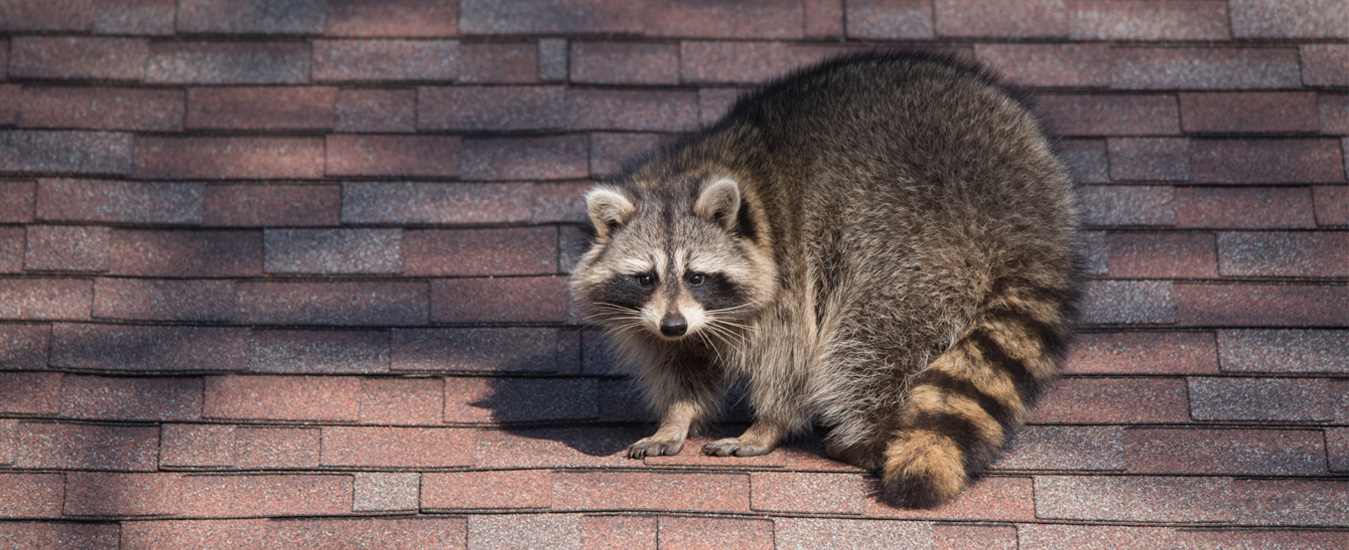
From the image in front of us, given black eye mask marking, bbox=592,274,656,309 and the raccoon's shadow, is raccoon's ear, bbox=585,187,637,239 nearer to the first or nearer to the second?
black eye mask marking, bbox=592,274,656,309

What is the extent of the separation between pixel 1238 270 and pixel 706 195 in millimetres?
1467

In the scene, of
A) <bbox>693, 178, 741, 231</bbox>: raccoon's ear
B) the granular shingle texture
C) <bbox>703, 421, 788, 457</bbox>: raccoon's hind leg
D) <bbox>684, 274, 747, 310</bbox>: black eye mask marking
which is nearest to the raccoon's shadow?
the granular shingle texture

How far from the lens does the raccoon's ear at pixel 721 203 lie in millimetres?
3066

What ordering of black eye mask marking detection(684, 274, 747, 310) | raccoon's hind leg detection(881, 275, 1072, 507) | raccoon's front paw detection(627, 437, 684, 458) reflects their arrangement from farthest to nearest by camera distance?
black eye mask marking detection(684, 274, 747, 310) < raccoon's front paw detection(627, 437, 684, 458) < raccoon's hind leg detection(881, 275, 1072, 507)

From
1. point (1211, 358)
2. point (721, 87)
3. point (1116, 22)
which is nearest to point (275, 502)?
point (721, 87)

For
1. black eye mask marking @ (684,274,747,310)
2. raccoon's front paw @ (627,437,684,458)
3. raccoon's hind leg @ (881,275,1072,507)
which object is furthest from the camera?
black eye mask marking @ (684,274,747,310)

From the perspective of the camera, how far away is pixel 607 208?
315 cm

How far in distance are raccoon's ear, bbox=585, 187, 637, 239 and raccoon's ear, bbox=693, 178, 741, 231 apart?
194mm

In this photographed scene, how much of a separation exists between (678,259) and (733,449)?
538 mm

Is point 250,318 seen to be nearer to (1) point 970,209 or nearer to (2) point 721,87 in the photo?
(2) point 721,87

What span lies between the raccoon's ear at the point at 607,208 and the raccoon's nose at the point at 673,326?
0.40 metres

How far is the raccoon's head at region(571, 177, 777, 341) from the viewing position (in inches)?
121

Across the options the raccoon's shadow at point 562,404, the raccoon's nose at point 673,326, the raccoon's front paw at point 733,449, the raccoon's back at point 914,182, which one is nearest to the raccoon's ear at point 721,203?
the raccoon's back at point 914,182

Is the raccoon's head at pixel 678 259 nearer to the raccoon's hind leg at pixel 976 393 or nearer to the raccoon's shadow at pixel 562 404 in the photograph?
the raccoon's shadow at pixel 562 404
